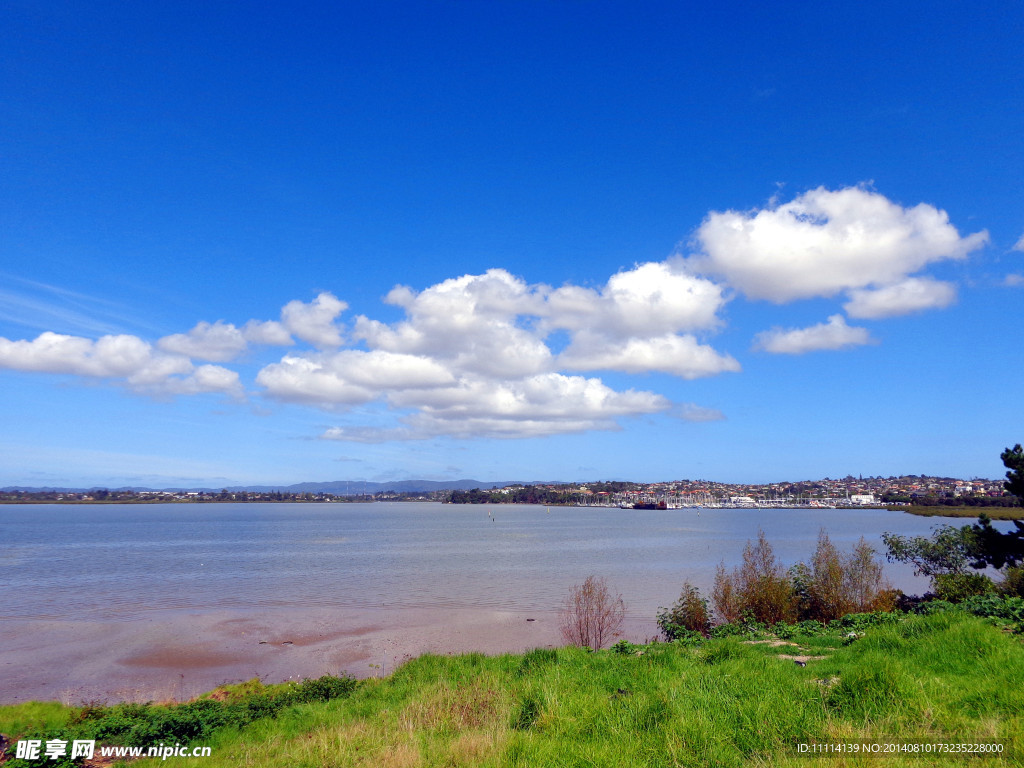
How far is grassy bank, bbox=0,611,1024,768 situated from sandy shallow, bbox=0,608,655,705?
14.6 m

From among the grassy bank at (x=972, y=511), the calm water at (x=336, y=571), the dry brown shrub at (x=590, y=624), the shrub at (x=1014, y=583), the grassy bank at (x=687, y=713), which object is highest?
the grassy bank at (x=687, y=713)

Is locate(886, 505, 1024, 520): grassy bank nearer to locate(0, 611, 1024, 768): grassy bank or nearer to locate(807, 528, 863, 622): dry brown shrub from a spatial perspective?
locate(807, 528, 863, 622): dry brown shrub

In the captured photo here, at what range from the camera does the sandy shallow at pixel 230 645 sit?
27.2 m

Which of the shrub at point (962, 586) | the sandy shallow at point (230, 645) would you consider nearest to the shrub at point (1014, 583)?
the shrub at point (962, 586)

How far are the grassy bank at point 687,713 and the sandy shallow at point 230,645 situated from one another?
14.6 metres

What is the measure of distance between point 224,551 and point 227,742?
3373 inches

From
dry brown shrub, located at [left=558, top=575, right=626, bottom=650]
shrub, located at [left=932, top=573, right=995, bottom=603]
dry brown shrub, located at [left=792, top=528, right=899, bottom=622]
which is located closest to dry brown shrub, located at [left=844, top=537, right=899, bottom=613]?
dry brown shrub, located at [left=792, top=528, right=899, bottom=622]

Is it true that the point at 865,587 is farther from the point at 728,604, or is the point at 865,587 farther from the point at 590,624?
the point at 590,624

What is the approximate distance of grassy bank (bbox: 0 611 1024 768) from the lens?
7594 millimetres

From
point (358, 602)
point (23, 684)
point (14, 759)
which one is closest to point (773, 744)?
point (14, 759)

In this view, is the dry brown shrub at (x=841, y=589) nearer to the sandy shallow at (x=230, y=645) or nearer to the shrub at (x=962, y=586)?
the shrub at (x=962, y=586)

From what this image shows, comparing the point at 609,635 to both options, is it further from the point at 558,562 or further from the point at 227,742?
the point at 558,562

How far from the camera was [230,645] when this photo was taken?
34.7 metres

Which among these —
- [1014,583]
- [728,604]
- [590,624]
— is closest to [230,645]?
[590,624]
